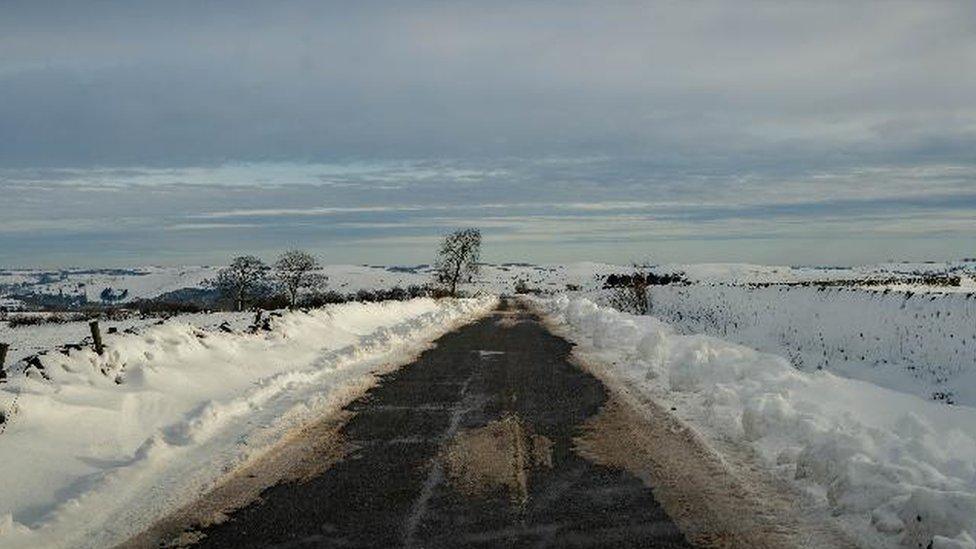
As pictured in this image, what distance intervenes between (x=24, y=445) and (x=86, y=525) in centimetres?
260

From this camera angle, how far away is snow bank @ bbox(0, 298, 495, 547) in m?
6.51

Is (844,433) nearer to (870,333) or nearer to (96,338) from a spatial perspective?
(96,338)

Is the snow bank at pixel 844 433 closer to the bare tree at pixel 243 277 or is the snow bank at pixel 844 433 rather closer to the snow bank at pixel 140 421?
the snow bank at pixel 140 421

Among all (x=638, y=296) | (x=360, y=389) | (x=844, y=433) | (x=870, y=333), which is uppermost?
(x=844, y=433)

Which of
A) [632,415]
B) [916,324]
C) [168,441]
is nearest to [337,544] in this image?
[168,441]

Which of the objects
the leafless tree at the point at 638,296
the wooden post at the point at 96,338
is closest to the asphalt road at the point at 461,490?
the wooden post at the point at 96,338

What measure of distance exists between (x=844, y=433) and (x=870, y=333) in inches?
665

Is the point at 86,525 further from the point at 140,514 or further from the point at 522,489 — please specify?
the point at 522,489

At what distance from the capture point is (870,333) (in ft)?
73.8

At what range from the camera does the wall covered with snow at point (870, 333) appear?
1680 centimetres

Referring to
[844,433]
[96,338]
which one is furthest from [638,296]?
[844,433]

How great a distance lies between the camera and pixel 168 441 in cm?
894

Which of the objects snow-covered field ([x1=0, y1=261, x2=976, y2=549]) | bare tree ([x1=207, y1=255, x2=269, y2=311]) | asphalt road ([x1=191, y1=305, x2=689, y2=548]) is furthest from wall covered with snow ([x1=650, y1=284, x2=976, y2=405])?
bare tree ([x1=207, y1=255, x2=269, y2=311])

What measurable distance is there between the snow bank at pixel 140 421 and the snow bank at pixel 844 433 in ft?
17.6
